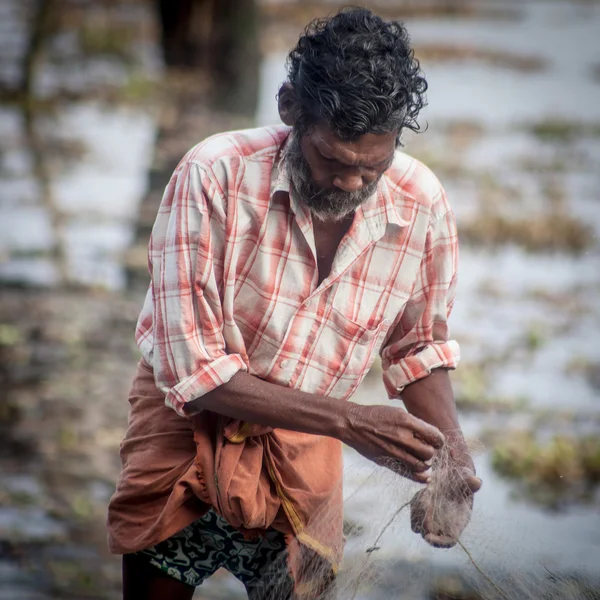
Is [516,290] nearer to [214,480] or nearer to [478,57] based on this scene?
[214,480]

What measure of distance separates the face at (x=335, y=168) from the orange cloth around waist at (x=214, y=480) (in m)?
0.51

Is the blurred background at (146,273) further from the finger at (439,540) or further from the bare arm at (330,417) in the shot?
the bare arm at (330,417)

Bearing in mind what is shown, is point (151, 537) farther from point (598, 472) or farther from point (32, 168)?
point (32, 168)

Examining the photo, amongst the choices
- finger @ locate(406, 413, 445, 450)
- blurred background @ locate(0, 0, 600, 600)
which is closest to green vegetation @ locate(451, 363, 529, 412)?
blurred background @ locate(0, 0, 600, 600)

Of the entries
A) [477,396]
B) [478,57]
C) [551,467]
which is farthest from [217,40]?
[478,57]

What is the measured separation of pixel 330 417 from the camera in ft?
6.88

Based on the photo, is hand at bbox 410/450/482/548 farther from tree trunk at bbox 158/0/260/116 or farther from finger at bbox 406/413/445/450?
tree trunk at bbox 158/0/260/116

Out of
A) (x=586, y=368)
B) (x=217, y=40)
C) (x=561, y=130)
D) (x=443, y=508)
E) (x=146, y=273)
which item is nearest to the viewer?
(x=443, y=508)

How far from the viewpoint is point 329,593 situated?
2240 mm

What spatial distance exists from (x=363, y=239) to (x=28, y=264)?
4.79 meters

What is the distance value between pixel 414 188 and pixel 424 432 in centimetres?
52

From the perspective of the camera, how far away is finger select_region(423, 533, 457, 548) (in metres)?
2.21

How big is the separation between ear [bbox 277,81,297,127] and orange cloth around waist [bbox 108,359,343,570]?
64 centimetres

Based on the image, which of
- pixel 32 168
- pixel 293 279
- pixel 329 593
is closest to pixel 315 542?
pixel 329 593
